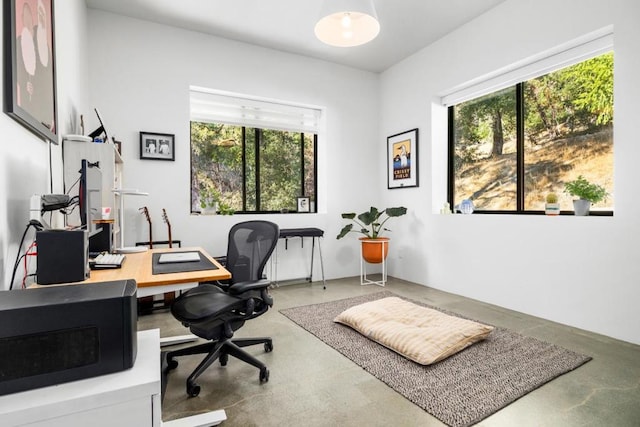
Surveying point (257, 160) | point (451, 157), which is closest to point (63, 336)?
point (257, 160)

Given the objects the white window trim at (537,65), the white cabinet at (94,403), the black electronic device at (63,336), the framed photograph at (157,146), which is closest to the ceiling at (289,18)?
the white window trim at (537,65)

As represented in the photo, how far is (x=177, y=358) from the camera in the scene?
2.42 meters

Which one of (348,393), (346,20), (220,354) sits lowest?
(348,393)

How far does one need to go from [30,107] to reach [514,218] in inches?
148

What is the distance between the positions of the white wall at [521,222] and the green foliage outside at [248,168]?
1405 millimetres

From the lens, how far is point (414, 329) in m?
2.64

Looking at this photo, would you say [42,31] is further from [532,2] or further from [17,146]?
[532,2]

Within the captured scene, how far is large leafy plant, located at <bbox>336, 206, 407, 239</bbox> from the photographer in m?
4.48

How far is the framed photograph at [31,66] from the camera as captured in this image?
1.35 meters

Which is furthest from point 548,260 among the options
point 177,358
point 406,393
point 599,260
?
point 177,358

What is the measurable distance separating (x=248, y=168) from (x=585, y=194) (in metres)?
3.64

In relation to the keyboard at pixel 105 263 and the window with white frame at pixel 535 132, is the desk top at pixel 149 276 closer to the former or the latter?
the keyboard at pixel 105 263

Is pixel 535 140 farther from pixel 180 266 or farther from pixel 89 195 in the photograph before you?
pixel 89 195

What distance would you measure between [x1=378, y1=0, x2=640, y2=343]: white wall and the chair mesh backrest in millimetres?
2484
